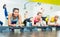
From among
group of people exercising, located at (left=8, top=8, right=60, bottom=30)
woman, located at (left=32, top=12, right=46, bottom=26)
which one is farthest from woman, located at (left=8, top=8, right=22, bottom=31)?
woman, located at (left=32, top=12, right=46, bottom=26)

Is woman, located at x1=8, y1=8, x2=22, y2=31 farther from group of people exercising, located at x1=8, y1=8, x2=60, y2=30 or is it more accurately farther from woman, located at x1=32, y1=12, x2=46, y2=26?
woman, located at x1=32, y1=12, x2=46, y2=26

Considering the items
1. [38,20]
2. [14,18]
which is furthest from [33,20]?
[14,18]

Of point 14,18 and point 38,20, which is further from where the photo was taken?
point 38,20

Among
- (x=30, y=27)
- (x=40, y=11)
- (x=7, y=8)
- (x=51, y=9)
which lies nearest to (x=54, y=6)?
(x=51, y=9)

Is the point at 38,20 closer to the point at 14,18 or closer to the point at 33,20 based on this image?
the point at 33,20

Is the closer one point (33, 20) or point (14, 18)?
point (14, 18)

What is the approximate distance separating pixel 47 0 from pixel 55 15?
26cm

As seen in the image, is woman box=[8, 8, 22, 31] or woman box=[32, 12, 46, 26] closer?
woman box=[8, 8, 22, 31]

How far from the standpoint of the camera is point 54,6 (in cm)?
229

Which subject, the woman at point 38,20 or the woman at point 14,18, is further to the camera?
the woman at point 38,20

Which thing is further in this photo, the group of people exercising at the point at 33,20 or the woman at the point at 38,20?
the woman at the point at 38,20

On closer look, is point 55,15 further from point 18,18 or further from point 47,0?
point 18,18

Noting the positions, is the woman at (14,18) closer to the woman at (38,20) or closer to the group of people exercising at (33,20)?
the group of people exercising at (33,20)

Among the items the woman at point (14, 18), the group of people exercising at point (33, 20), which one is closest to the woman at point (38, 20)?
the group of people exercising at point (33, 20)
